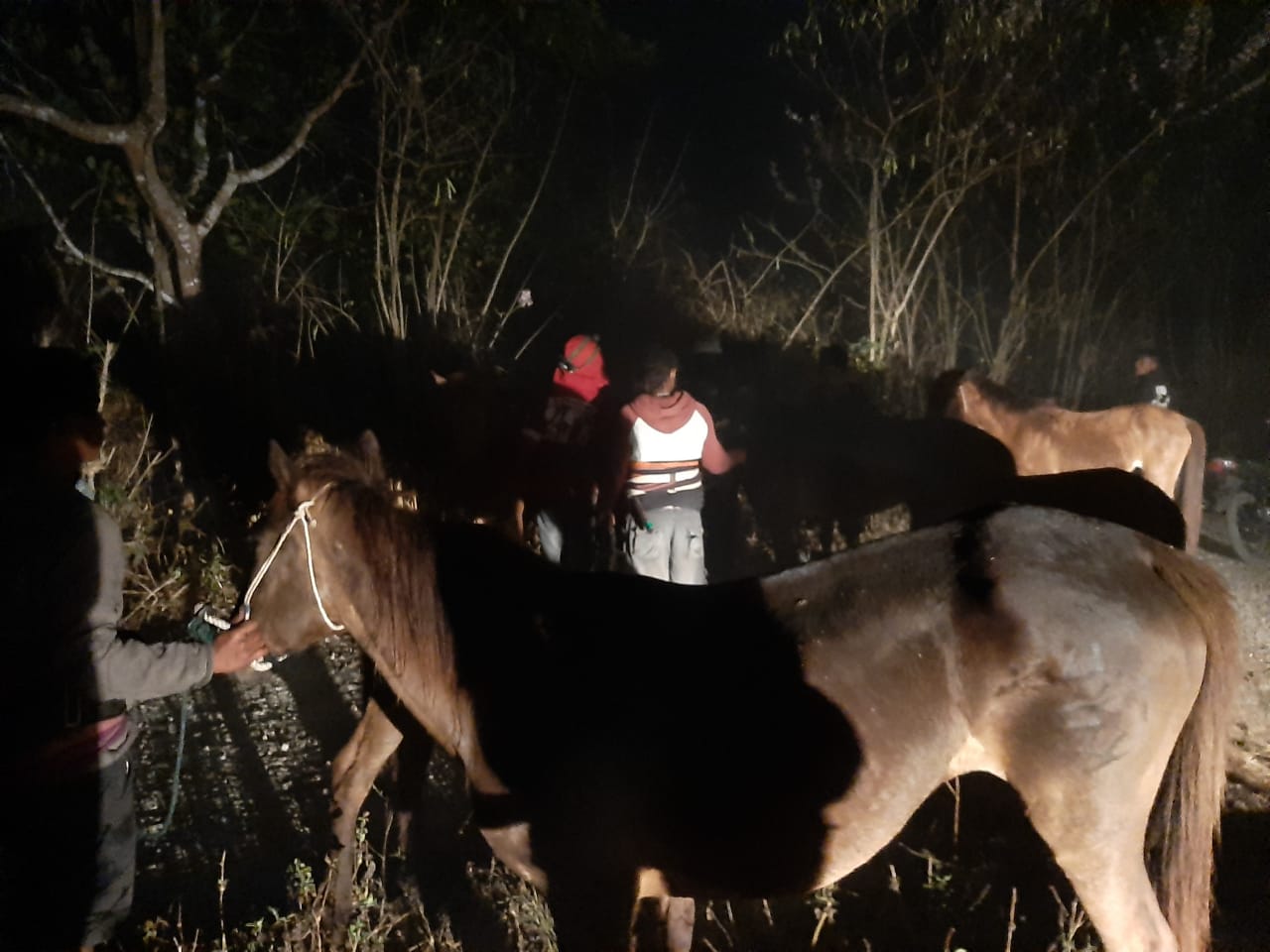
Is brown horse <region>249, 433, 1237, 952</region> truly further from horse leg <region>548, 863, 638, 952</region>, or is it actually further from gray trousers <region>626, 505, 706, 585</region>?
gray trousers <region>626, 505, 706, 585</region>

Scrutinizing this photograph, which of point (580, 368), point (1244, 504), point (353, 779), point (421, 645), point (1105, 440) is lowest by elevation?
point (353, 779)

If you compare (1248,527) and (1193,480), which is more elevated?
(1193,480)

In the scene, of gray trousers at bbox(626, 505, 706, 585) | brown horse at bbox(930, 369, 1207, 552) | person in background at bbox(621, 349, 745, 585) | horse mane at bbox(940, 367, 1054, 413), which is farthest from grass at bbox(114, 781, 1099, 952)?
horse mane at bbox(940, 367, 1054, 413)

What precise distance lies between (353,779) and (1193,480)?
5.89 meters

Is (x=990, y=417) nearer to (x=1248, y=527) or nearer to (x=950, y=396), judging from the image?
(x=950, y=396)

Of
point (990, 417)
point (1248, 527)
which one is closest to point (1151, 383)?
point (1248, 527)

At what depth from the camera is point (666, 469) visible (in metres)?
4.49

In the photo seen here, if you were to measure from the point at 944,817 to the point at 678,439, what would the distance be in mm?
2271

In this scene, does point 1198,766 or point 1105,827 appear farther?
point 1198,766

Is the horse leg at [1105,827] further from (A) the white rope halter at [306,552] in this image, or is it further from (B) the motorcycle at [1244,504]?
(B) the motorcycle at [1244,504]

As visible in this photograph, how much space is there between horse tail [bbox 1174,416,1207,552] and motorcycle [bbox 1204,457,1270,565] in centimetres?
298

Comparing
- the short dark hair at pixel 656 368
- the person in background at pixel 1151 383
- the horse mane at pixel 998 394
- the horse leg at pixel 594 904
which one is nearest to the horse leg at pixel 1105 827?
the horse leg at pixel 594 904

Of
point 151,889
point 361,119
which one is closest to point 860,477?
point 151,889

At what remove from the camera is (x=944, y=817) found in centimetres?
379
